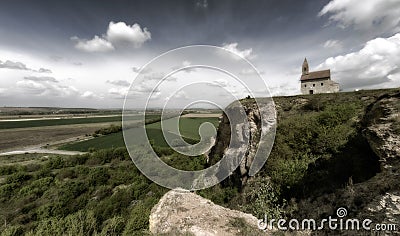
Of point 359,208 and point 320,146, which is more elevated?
point 320,146

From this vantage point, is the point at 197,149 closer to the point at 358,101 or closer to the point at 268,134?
the point at 268,134

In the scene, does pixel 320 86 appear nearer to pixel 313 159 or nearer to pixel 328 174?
pixel 313 159

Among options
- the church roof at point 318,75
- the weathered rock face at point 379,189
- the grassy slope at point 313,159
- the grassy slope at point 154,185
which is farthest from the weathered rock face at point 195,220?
the church roof at point 318,75

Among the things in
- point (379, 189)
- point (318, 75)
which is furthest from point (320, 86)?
point (379, 189)

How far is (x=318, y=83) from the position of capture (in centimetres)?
3178

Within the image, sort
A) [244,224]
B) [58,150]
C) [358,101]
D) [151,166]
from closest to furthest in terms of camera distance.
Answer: [244,224] → [358,101] → [151,166] → [58,150]

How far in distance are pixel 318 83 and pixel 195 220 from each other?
1361 inches

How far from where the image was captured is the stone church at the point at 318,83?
30.6m

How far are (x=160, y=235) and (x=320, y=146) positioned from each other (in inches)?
492

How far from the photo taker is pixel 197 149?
35.3 m

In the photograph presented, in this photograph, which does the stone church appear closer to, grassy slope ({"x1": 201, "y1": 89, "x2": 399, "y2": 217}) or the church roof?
the church roof

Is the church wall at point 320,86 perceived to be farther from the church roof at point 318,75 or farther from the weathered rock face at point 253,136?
the weathered rock face at point 253,136

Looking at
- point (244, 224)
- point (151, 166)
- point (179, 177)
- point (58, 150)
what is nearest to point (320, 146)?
point (244, 224)

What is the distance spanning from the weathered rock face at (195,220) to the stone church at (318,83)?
3227 cm
